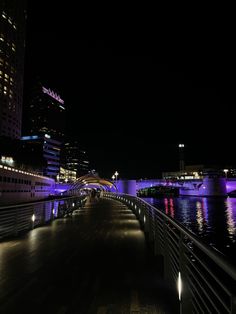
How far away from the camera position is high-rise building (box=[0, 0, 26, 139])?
4601 inches

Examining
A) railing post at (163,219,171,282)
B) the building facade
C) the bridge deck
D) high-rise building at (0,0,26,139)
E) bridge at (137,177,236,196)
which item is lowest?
the bridge deck

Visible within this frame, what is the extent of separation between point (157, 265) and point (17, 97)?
134m

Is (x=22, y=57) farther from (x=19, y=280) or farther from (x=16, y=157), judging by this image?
(x=19, y=280)

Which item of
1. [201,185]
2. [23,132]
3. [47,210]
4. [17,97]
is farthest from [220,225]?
[23,132]

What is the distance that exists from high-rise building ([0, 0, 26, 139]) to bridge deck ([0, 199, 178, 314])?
11283 centimetres

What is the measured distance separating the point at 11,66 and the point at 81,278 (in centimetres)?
13826

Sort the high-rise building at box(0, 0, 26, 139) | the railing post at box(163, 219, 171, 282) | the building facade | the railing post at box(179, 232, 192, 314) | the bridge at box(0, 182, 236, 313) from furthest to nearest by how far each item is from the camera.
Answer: the building facade, the high-rise building at box(0, 0, 26, 139), the railing post at box(163, 219, 171, 282), the bridge at box(0, 182, 236, 313), the railing post at box(179, 232, 192, 314)

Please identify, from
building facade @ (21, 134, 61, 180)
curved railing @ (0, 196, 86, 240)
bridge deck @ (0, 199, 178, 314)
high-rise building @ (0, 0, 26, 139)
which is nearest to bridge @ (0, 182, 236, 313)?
bridge deck @ (0, 199, 178, 314)

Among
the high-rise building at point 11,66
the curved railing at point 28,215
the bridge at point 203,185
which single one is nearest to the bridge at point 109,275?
the curved railing at point 28,215

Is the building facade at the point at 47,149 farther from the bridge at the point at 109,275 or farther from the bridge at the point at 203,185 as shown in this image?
the bridge at the point at 109,275

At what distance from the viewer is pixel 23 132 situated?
19875cm

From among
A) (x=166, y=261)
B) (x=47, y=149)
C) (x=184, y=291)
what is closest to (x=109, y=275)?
(x=166, y=261)

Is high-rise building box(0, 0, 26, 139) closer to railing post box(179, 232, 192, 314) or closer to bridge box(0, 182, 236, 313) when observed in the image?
bridge box(0, 182, 236, 313)

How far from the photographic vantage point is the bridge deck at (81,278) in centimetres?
414
